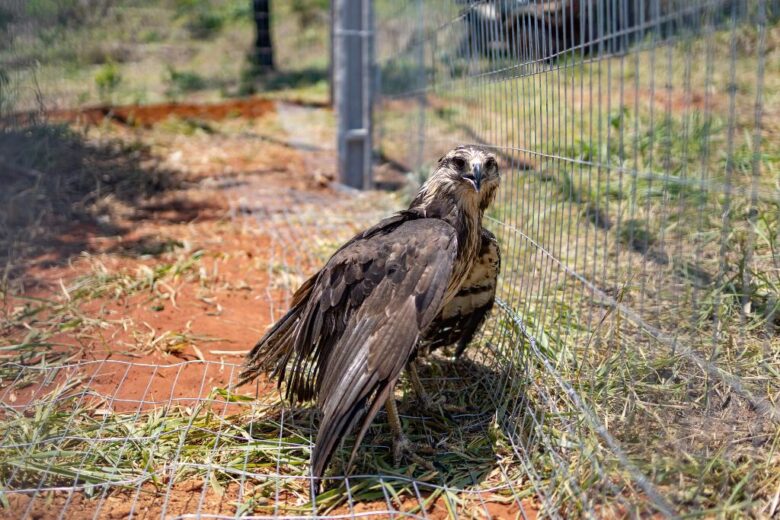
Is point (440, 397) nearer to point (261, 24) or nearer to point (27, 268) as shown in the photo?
point (27, 268)

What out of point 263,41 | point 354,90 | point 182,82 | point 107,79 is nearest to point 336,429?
point 354,90

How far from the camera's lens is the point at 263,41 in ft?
49.1

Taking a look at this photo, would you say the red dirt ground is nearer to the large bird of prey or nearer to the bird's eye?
the large bird of prey

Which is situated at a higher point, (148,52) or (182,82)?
(148,52)

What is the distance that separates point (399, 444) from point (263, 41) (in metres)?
13.2

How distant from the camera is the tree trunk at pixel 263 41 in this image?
1462 cm

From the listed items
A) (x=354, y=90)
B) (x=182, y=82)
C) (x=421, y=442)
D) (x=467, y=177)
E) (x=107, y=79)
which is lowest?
(x=421, y=442)

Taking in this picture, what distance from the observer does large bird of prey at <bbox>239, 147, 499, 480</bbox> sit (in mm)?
2844

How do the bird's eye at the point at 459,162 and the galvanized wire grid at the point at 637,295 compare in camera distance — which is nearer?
the galvanized wire grid at the point at 637,295

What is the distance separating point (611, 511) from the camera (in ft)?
7.96

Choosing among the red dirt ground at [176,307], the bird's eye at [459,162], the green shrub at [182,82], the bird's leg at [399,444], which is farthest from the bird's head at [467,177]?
the green shrub at [182,82]

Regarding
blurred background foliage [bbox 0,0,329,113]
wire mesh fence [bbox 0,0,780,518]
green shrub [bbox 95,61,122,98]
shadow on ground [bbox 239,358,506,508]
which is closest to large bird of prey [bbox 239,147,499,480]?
shadow on ground [bbox 239,358,506,508]

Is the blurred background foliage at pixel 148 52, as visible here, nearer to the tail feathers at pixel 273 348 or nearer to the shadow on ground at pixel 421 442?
the tail feathers at pixel 273 348

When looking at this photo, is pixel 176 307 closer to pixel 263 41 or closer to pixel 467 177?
pixel 467 177
